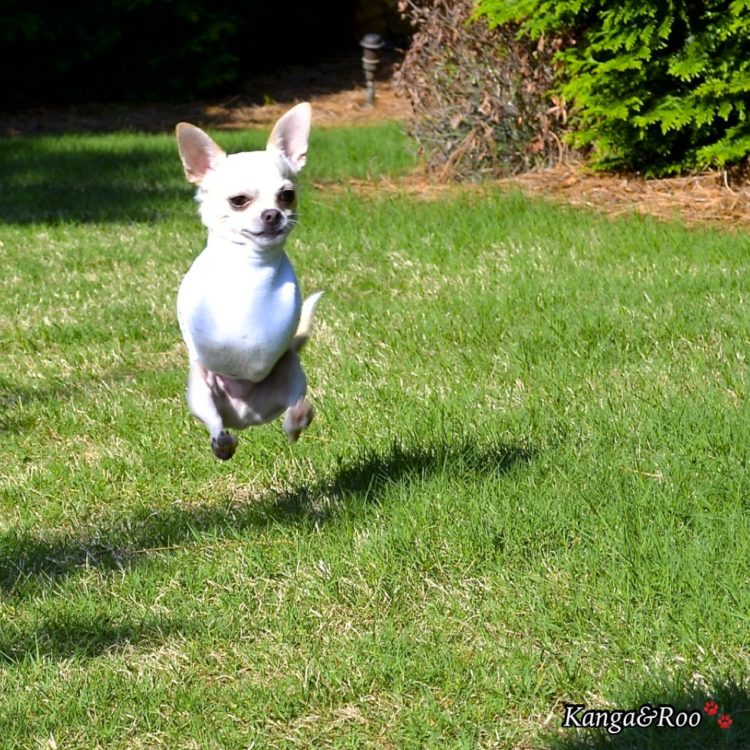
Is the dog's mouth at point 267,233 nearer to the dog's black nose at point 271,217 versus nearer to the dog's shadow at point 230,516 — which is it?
the dog's black nose at point 271,217

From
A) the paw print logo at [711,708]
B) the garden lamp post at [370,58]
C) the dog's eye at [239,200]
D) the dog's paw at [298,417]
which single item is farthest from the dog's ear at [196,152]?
the garden lamp post at [370,58]

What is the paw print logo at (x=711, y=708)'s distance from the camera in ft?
10.5

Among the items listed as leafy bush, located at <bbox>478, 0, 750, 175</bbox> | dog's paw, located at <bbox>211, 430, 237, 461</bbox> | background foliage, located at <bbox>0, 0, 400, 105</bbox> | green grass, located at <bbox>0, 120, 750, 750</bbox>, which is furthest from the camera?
background foliage, located at <bbox>0, 0, 400, 105</bbox>

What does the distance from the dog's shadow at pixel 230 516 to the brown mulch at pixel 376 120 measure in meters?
4.21

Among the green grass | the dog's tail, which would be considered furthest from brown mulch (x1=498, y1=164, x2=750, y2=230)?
the dog's tail

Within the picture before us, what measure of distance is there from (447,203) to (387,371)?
367cm

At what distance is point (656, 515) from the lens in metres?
4.20

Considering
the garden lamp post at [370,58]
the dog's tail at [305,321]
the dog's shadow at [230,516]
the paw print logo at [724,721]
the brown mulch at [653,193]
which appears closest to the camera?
the paw print logo at [724,721]

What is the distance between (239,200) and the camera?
3689mm

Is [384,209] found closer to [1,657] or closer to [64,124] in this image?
[1,657]

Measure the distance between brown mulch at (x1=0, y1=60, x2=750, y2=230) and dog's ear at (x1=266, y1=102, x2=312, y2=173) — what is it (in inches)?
198

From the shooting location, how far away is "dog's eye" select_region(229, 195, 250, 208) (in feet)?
12.1

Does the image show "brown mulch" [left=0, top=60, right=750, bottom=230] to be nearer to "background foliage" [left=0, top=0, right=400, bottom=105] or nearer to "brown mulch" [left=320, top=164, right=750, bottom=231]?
"brown mulch" [left=320, top=164, right=750, bottom=231]

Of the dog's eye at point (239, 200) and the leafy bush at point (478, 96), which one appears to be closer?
the dog's eye at point (239, 200)
